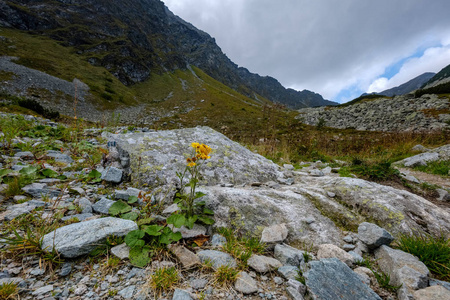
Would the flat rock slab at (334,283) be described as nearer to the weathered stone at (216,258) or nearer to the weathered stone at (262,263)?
the weathered stone at (262,263)

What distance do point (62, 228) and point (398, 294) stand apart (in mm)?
3657

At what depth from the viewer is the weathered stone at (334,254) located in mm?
2207

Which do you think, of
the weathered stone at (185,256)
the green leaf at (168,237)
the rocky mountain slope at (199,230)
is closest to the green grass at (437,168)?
the rocky mountain slope at (199,230)

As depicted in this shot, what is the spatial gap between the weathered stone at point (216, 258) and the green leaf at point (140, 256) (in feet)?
1.85

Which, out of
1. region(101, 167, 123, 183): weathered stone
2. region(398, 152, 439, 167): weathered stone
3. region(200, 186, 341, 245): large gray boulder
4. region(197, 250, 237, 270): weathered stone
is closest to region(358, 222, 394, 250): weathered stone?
region(200, 186, 341, 245): large gray boulder

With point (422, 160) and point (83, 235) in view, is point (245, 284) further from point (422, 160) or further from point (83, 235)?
point (422, 160)

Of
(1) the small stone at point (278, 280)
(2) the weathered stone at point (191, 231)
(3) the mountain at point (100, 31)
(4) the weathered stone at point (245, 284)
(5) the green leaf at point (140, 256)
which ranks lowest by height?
(1) the small stone at point (278, 280)

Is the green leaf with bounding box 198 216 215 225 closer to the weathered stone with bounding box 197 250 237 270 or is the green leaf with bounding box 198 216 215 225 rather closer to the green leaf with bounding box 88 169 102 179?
the weathered stone with bounding box 197 250 237 270

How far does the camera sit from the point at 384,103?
33.1 meters

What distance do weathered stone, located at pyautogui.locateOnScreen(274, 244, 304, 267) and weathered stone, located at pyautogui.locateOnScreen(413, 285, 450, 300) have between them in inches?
39.7

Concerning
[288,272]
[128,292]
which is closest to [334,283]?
[288,272]

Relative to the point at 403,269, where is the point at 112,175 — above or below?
above

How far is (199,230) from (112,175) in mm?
2202

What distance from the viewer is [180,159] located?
4.20 meters
